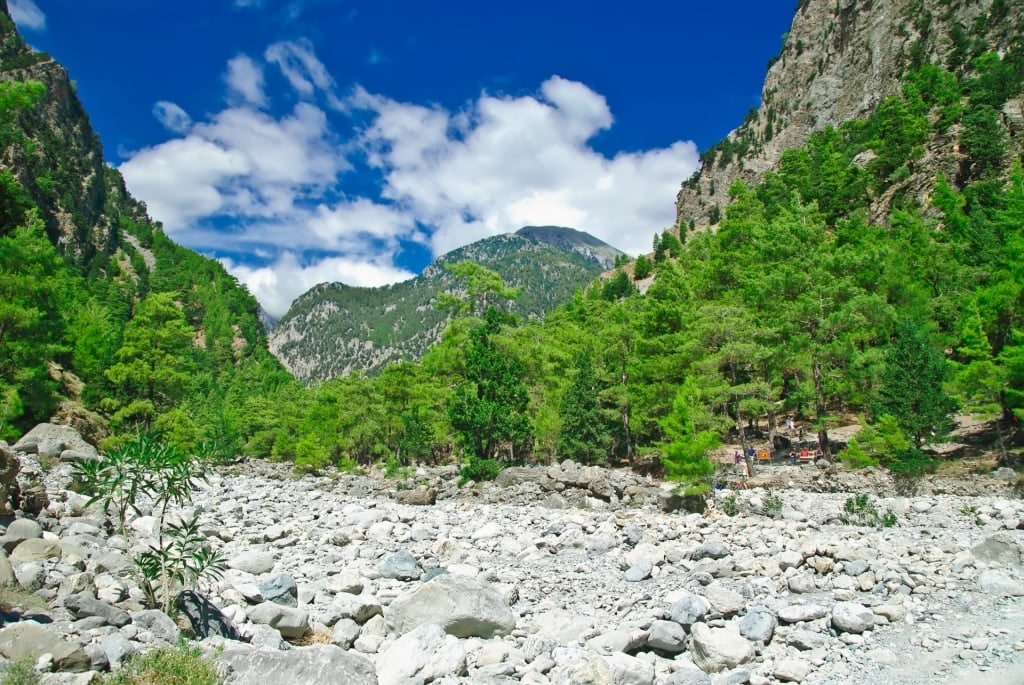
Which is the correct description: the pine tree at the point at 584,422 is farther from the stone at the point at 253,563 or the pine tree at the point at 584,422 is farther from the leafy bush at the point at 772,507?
the stone at the point at 253,563

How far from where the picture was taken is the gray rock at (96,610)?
8344 mm

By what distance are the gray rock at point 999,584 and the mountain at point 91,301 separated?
19.8m

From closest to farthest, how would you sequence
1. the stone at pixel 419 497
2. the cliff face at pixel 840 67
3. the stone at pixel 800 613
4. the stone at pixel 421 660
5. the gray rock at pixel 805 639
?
the stone at pixel 421 660 < the gray rock at pixel 805 639 < the stone at pixel 800 613 < the stone at pixel 419 497 < the cliff face at pixel 840 67

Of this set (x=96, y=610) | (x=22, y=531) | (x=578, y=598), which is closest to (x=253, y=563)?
(x=22, y=531)

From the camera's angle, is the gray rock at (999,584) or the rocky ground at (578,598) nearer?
the rocky ground at (578,598)

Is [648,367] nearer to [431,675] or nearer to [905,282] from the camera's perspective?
[905,282]

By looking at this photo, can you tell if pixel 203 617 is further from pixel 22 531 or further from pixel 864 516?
pixel 864 516

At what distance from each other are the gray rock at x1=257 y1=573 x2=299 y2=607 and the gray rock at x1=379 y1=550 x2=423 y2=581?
2942 mm

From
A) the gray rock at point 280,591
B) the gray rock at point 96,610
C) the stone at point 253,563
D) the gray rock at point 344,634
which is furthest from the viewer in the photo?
the stone at point 253,563

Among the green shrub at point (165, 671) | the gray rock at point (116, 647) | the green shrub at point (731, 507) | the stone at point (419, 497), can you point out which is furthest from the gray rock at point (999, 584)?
the stone at point (419, 497)

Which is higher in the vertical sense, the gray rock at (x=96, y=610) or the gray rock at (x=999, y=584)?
the gray rock at (x=96, y=610)

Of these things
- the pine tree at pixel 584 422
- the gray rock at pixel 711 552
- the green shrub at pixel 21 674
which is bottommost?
the gray rock at pixel 711 552

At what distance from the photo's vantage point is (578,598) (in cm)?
1243

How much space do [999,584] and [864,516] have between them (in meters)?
7.01
